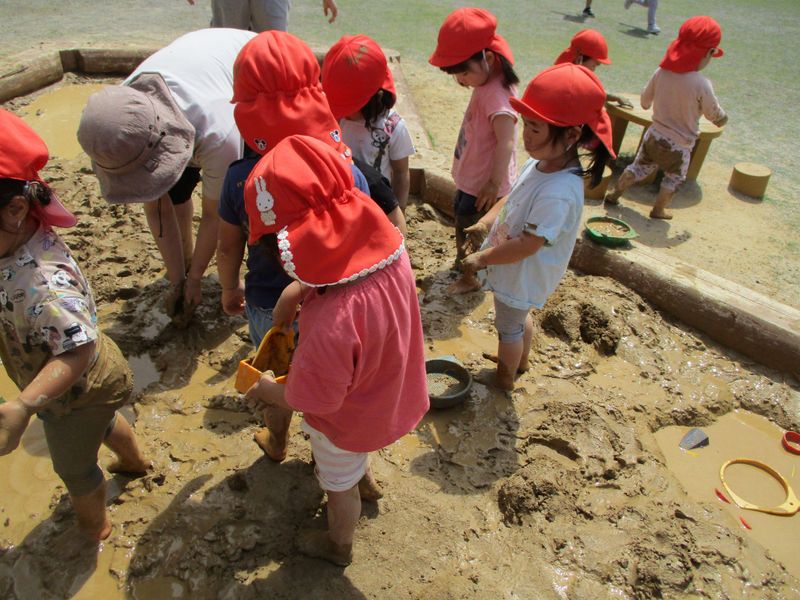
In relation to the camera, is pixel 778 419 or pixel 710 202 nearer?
pixel 778 419

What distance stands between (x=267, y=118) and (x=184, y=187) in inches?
50.4

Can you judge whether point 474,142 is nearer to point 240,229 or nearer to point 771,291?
point 240,229

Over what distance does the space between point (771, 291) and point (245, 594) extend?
12.2 feet

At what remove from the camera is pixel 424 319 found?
11.6 feet

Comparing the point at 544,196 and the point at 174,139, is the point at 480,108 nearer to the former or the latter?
the point at 544,196

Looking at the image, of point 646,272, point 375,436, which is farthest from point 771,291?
point 375,436

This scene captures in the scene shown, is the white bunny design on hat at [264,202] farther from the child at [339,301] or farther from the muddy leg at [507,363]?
the muddy leg at [507,363]

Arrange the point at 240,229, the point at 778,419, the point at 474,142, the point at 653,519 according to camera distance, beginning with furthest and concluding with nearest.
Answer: the point at 474,142
the point at 778,419
the point at 653,519
the point at 240,229

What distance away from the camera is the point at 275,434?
2.49 metres

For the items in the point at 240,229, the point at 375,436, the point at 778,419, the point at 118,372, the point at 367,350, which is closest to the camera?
the point at 367,350

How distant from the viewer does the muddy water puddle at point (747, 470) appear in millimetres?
2504

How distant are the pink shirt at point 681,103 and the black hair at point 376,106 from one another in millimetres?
3107

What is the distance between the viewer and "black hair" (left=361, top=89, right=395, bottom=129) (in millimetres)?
2775

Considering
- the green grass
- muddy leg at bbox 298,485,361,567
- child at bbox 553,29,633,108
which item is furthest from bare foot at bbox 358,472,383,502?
the green grass
